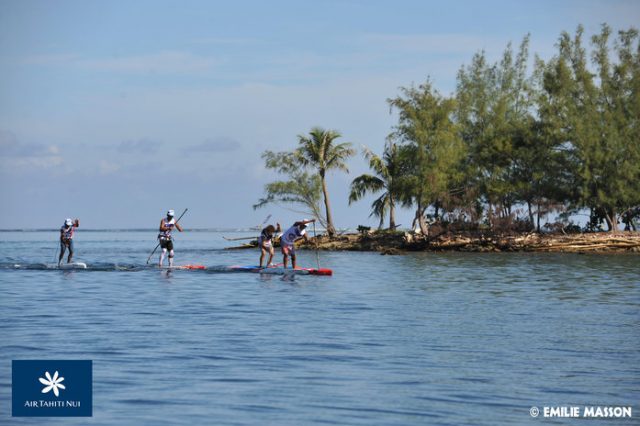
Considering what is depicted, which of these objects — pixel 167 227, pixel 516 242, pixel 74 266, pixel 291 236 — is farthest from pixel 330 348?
pixel 516 242

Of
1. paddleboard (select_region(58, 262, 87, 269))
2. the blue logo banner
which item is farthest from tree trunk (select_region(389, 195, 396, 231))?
the blue logo banner

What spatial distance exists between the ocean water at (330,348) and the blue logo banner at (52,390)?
204 mm

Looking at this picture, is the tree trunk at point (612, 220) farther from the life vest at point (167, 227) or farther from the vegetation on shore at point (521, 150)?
the life vest at point (167, 227)

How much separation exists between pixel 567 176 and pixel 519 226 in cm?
501

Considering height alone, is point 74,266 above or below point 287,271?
above

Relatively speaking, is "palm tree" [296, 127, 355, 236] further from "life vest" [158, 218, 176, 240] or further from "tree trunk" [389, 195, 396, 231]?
"life vest" [158, 218, 176, 240]

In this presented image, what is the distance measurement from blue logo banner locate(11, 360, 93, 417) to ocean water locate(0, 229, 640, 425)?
20cm

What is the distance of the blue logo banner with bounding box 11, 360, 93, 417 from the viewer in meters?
11.5

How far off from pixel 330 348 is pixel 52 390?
6024 millimetres

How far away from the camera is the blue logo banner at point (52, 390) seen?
11.5 metres

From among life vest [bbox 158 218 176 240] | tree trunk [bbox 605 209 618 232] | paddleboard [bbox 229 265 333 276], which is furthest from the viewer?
tree trunk [bbox 605 209 618 232]

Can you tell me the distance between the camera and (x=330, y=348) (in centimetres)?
1667

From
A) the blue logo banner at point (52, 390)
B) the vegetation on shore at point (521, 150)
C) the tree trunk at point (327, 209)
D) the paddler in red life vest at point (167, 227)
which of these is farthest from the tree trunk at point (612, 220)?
the blue logo banner at point (52, 390)

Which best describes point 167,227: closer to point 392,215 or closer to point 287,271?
point 287,271
